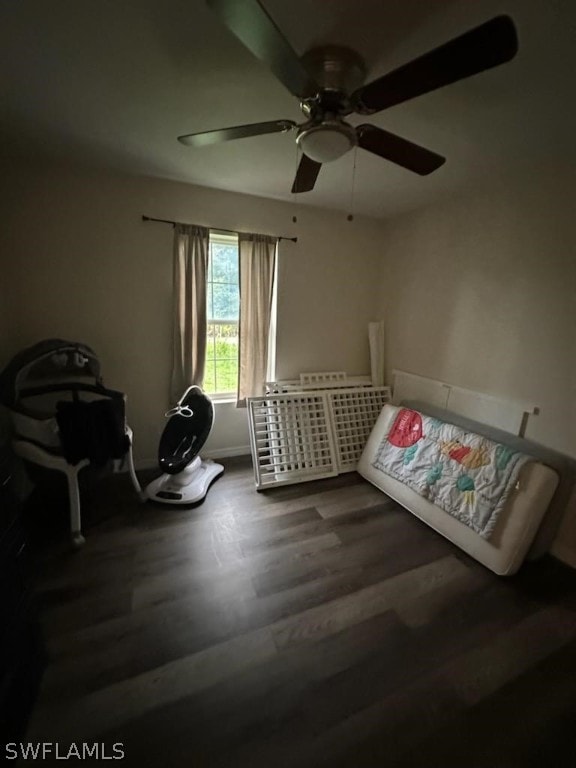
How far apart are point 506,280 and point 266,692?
2771 mm

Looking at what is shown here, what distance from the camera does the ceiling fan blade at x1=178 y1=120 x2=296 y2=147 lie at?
1258mm

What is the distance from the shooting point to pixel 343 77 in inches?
50.4

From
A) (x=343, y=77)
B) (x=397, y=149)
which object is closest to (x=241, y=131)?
(x=343, y=77)

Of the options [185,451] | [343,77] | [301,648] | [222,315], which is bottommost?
[301,648]

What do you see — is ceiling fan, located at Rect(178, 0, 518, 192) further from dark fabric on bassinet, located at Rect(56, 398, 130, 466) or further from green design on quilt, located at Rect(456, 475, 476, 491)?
green design on quilt, located at Rect(456, 475, 476, 491)

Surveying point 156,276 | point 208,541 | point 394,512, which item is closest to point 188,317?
point 156,276

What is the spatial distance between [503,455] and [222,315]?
2496 mm

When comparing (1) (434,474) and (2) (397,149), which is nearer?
(2) (397,149)

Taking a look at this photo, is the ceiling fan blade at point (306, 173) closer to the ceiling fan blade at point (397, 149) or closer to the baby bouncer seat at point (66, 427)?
the ceiling fan blade at point (397, 149)

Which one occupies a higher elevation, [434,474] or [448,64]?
[448,64]

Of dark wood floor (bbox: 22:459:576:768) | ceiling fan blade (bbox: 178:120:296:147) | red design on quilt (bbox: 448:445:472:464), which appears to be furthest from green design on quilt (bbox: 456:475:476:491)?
ceiling fan blade (bbox: 178:120:296:147)

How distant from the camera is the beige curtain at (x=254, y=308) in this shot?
2.83 m

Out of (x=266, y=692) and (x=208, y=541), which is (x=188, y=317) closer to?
(x=208, y=541)

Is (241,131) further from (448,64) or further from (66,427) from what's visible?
(66,427)
